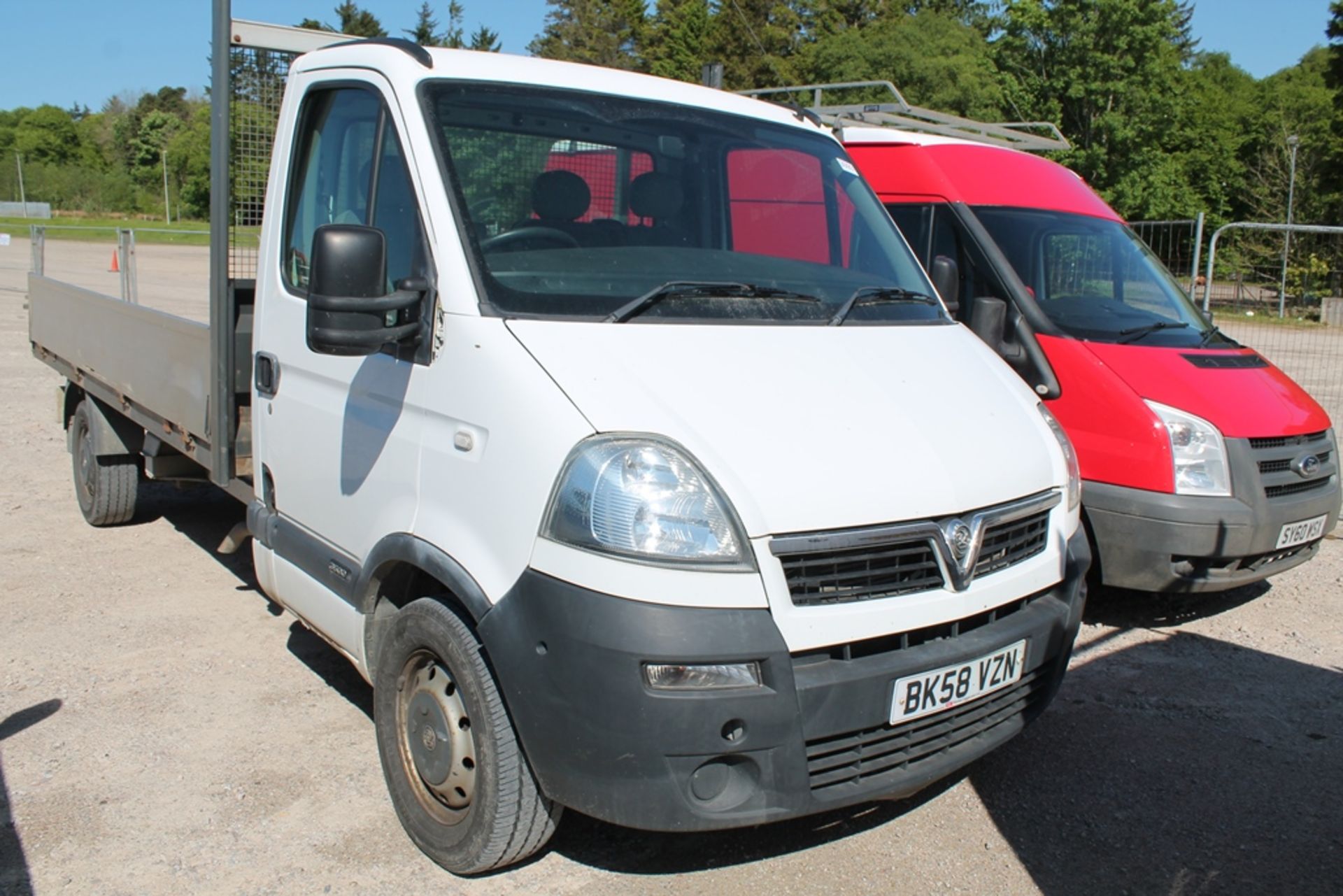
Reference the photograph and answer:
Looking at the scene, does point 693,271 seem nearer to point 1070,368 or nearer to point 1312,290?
point 1070,368

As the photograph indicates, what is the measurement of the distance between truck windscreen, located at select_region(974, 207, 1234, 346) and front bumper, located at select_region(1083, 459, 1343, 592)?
832 mm

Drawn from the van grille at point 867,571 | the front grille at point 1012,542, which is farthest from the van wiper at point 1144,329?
the van grille at point 867,571

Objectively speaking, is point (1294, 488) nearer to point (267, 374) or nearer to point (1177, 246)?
point (267, 374)

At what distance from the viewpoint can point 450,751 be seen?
3.22 metres

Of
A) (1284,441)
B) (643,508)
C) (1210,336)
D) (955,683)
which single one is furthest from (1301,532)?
(643,508)

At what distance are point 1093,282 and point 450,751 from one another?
4.42m

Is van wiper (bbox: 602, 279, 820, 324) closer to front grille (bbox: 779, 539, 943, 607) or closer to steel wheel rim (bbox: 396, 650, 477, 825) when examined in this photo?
front grille (bbox: 779, 539, 943, 607)

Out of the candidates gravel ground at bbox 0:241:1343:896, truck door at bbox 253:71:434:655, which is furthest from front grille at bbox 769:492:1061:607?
truck door at bbox 253:71:434:655

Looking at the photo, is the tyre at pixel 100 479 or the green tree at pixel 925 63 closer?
the tyre at pixel 100 479

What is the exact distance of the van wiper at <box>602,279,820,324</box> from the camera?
318cm

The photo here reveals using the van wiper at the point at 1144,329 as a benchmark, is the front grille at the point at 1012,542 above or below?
below

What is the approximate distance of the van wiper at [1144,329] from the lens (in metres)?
5.65

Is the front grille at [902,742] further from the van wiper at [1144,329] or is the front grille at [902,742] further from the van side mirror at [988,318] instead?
the van wiper at [1144,329]

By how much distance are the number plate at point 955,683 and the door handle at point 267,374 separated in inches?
94.5
